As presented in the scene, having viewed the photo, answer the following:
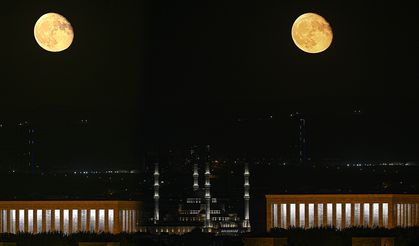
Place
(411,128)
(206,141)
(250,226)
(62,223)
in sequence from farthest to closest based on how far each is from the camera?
1. (250,226)
2. (206,141)
3. (62,223)
4. (411,128)

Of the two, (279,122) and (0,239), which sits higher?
(279,122)

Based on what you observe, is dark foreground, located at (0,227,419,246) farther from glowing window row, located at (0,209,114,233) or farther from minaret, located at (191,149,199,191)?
minaret, located at (191,149,199,191)

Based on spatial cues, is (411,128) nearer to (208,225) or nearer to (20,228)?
(20,228)

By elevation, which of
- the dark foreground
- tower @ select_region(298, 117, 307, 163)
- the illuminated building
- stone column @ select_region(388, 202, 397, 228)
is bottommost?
the illuminated building

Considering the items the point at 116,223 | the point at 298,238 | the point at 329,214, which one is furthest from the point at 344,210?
the point at 298,238

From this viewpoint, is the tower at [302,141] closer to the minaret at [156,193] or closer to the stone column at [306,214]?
the stone column at [306,214]

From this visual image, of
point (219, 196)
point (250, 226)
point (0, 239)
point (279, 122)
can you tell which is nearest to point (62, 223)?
point (279, 122)

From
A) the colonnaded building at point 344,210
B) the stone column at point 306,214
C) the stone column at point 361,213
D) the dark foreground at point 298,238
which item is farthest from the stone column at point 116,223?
the dark foreground at point 298,238

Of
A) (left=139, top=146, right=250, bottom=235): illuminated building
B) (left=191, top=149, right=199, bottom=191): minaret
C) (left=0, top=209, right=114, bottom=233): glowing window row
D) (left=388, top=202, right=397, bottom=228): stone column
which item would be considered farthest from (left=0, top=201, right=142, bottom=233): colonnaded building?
(left=139, top=146, right=250, bottom=235): illuminated building
